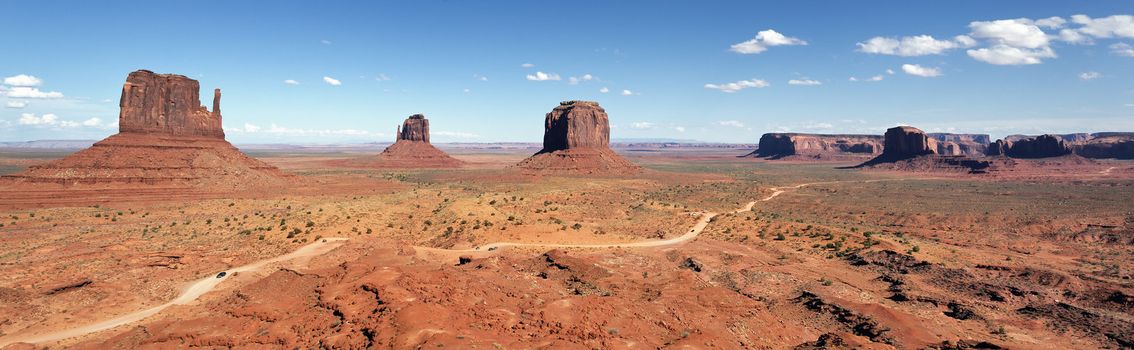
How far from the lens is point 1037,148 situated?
150 m

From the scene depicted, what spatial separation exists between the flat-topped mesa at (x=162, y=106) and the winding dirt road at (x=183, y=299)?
4914 cm

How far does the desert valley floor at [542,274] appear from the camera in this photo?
1886cm

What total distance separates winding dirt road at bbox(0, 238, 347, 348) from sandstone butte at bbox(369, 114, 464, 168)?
371 feet

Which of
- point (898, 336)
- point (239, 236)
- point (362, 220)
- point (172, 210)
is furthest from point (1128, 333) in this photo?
point (172, 210)

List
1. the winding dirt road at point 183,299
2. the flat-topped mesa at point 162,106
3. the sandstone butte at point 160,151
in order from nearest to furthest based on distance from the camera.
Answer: the winding dirt road at point 183,299 < the sandstone butte at point 160,151 < the flat-topped mesa at point 162,106

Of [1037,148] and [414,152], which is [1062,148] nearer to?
[1037,148]

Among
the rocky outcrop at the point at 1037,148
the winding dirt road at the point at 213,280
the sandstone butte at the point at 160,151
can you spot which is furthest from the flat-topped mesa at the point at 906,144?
the sandstone butte at the point at 160,151

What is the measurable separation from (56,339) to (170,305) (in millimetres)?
4380

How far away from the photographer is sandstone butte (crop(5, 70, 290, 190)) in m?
60.0

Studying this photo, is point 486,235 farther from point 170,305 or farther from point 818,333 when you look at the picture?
point 818,333

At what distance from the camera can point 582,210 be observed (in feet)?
188

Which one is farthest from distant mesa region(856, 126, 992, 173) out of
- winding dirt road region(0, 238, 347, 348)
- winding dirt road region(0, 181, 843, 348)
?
winding dirt road region(0, 238, 347, 348)

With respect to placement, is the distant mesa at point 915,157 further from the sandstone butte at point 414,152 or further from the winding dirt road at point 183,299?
the winding dirt road at point 183,299

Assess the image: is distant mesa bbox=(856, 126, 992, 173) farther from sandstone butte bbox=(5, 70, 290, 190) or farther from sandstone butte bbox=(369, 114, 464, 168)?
sandstone butte bbox=(5, 70, 290, 190)
